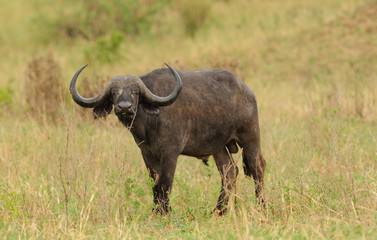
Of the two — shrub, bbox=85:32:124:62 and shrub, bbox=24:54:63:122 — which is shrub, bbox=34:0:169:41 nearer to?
shrub, bbox=85:32:124:62

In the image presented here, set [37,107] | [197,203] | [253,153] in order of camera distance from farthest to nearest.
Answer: [37,107] < [253,153] < [197,203]

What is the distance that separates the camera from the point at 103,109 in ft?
18.6

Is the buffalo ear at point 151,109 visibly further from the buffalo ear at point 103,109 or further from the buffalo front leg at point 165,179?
the buffalo front leg at point 165,179

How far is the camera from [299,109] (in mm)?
10688

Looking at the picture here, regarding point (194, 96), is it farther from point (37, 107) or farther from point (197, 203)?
point (37, 107)

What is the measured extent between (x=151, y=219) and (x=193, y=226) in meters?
0.56

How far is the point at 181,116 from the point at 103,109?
790mm

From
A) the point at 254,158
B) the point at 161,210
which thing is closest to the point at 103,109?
the point at 161,210

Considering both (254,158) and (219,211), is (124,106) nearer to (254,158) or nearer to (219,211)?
(219,211)

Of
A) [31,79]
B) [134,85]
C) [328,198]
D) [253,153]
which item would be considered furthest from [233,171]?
[31,79]

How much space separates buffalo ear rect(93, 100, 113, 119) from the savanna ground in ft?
0.73

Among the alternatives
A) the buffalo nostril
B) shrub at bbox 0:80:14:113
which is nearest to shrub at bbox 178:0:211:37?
shrub at bbox 0:80:14:113

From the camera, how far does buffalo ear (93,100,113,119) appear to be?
562cm

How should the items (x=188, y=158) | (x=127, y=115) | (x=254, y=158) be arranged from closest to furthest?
(x=127, y=115)
(x=254, y=158)
(x=188, y=158)
